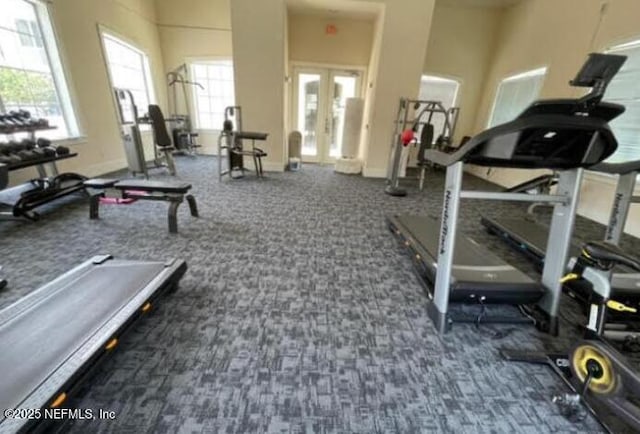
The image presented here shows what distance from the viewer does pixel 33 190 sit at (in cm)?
330

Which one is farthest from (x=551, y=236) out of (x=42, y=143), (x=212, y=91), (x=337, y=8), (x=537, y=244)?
(x=212, y=91)

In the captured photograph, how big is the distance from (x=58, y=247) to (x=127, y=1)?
632 cm

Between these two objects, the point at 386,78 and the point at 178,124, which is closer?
the point at 386,78

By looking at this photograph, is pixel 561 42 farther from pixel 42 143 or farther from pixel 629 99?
pixel 42 143

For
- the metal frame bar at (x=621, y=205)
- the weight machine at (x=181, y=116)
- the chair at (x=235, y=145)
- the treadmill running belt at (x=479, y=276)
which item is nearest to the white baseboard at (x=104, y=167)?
the weight machine at (x=181, y=116)

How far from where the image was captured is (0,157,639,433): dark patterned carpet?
1.24 meters

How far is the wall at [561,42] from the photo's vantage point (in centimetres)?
399

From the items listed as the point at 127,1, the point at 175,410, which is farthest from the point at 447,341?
the point at 127,1

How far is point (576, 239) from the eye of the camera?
3389 mm

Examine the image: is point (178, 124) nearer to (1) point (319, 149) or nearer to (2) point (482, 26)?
(1) point (319, 149)

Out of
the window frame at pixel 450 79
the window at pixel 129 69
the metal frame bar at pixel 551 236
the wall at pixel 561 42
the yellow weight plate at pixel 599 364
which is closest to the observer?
the yellow weight plate at pixel 599 364

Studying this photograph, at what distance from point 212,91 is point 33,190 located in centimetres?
593

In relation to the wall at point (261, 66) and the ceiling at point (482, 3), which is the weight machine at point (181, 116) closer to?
the wall at point (261, 66)

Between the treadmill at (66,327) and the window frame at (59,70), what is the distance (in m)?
4.02
